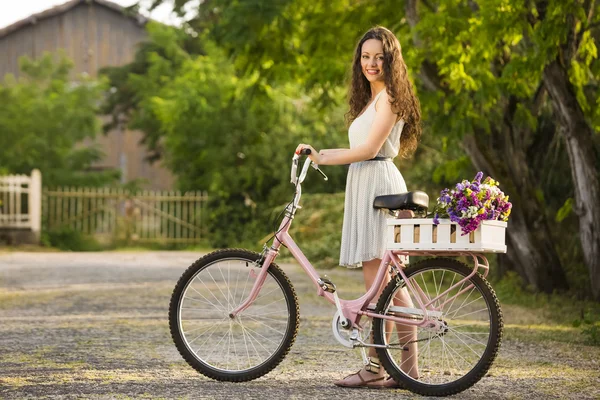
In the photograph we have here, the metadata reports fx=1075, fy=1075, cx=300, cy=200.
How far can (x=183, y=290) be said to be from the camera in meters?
5.67

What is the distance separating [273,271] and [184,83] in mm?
20298

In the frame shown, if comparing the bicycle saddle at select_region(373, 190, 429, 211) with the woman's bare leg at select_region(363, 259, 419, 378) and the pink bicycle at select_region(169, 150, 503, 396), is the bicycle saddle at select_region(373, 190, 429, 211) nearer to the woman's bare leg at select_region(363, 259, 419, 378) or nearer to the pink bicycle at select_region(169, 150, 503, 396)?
the pink bicycle at select_region(169, 150, 503, 396)

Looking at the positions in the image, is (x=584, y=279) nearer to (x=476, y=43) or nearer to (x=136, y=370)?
(x=476, y=43)

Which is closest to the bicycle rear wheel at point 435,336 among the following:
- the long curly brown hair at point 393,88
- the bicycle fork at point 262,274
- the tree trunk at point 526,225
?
the bicycle fork at point 262,274

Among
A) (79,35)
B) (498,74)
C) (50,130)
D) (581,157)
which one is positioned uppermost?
(79,35)

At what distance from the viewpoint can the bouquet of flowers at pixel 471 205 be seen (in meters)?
5.12

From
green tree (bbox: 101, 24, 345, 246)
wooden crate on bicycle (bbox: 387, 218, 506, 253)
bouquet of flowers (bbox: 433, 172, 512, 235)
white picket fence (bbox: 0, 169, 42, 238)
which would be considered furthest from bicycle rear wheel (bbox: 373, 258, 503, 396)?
white picket fence (bbox: 0, 169, 42, 238)

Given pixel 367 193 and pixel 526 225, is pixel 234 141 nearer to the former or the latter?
pixel 526 225

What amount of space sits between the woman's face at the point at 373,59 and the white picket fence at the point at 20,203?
18180mm

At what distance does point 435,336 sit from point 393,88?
1273 millimetres

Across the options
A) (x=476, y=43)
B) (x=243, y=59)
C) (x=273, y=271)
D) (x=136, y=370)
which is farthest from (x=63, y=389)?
(x=243, y=59)

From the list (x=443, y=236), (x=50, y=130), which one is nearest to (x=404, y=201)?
(x=443, y=236)

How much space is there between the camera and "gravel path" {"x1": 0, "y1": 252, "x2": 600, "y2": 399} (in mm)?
5480

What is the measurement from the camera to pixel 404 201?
5281 mm
